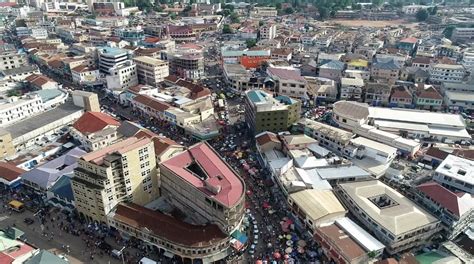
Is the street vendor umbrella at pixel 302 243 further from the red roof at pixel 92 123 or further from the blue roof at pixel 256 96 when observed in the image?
the red roof at pixel 92 123

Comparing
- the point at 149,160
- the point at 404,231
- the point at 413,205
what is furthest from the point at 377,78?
the point at 149,160

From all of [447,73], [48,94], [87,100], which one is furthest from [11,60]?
[447,73]

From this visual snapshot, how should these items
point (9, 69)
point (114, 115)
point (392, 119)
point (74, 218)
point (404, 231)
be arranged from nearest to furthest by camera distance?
point (404, 231), point (74, 218), point (392, 119), point (114, 115), point (9, 69)

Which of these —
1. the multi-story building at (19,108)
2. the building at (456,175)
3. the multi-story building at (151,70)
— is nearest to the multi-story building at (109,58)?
the multi-story building at (151,70)

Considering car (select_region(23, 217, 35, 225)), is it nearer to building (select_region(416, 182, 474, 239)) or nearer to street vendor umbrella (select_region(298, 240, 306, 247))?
street vendor umbrella (select_region(298, 240, 306, 247))

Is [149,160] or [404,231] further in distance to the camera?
[149,160]

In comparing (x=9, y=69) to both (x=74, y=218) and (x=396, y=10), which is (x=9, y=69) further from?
(x=396, y=10)

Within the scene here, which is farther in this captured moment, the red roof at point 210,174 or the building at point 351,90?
the building at point 351,90

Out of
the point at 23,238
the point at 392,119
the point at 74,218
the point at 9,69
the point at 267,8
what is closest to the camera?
the point at 23,238
